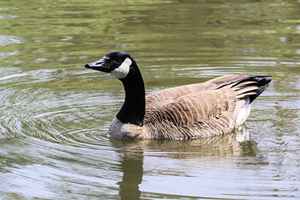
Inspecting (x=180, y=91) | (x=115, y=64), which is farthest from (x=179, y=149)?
(x=115, y=64)

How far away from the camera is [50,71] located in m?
14.4

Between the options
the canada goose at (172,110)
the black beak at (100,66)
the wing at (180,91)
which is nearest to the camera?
the black beak at (100,66)

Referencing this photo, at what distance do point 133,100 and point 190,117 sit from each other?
0.72 meters

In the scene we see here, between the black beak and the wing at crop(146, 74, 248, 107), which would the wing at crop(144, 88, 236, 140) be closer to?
the wing at crop(146, 74, 248, 107)

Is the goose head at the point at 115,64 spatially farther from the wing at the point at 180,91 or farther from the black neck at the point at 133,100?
the wing at the point at 180,91

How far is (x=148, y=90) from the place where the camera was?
13.2 metres

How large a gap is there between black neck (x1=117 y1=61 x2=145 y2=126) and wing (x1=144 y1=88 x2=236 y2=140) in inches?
6.2

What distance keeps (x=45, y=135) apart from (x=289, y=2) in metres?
9.49

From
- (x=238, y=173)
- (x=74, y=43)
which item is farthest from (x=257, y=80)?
(x=74, y=43)

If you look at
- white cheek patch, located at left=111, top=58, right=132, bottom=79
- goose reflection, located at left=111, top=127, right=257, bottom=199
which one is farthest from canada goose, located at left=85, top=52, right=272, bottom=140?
goose reflection, located at left=111, top=127, right=257, bottom=199

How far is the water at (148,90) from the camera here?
948cm

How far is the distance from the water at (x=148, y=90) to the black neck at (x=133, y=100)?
13.7 inches

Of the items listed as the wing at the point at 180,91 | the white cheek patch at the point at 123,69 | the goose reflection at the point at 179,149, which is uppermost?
the white cheek patch at the point at 123,69

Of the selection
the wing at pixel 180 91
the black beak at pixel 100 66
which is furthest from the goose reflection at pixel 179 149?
the black beak at pixel 100 66
